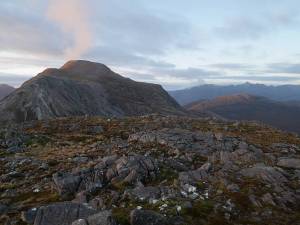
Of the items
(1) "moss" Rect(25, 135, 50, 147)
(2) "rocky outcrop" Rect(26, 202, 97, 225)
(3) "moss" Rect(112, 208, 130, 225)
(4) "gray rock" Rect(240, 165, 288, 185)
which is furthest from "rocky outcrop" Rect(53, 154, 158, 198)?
(1) "moss" Rect(25, 135, 50, 147)

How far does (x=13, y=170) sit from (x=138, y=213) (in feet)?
69.5

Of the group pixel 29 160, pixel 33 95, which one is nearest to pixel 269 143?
pixel 29 160

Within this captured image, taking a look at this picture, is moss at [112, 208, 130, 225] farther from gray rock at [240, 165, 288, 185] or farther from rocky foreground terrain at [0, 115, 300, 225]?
gray rock at [240, 165, 288, 185]

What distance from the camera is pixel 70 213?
2173cm

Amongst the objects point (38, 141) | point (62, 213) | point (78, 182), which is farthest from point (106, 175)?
point (38, 141)

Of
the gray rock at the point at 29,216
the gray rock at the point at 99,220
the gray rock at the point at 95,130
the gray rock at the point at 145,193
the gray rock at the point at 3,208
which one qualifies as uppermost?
the gray rock at the point at 99,220

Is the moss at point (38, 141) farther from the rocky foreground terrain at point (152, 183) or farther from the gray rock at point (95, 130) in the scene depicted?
the gray rock at point (95, 130)

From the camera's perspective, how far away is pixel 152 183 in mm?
29391

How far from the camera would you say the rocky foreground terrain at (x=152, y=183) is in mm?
22500

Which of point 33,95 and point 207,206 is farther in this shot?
point 33,95

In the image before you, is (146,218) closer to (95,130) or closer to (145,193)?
(145,193)

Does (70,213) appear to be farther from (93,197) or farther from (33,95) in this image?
(33,95)

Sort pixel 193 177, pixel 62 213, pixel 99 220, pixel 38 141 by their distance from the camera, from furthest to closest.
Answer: pixel 38 141 < pixel 193 177 < pixel 62 213 < pixel 99 220

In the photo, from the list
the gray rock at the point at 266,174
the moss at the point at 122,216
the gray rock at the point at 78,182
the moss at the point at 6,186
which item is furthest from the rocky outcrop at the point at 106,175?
the gray rock at the point at 266,174
